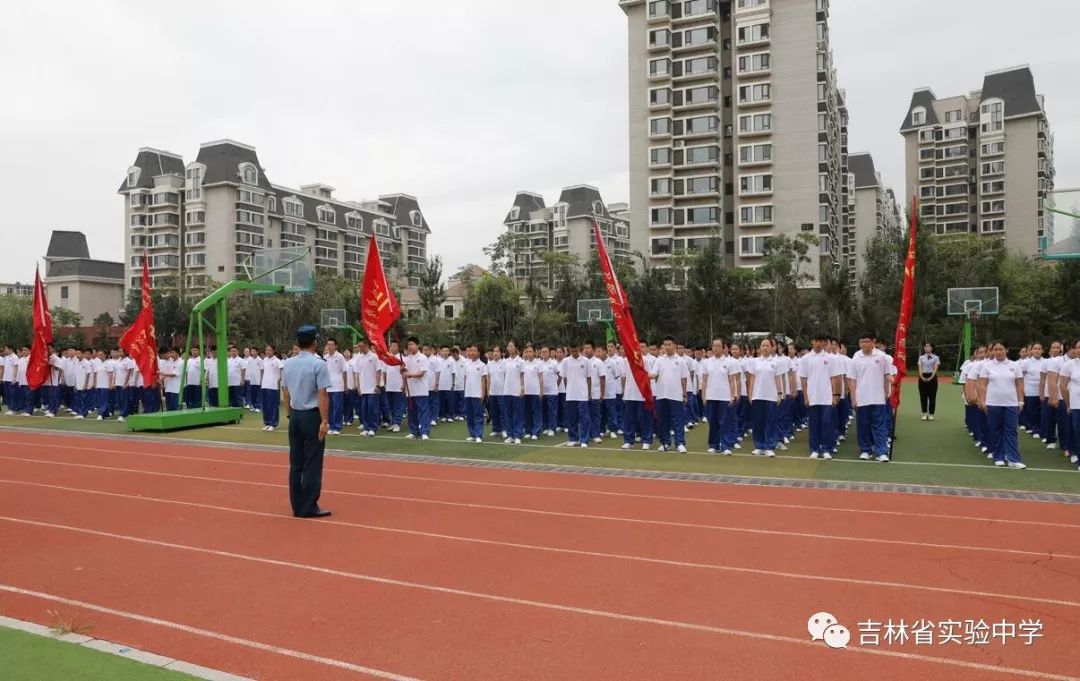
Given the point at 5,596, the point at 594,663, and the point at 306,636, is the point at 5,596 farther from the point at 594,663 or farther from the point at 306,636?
the point at 594,663

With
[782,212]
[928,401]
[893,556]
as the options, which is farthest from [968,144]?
[893,556]

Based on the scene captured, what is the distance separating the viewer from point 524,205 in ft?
297

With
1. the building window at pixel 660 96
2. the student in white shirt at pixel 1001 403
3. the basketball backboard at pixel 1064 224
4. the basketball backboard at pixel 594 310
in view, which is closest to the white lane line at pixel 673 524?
the student in white shirt at pixel 1001 403

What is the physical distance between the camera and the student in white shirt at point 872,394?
34.7ft

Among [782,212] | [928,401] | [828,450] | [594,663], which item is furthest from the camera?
[782,212]

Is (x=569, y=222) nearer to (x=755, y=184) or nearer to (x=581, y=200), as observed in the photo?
(x=581, y=200)

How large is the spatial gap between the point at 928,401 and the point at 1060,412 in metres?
5.13

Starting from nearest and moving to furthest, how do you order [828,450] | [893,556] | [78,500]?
[893,556], [78,500], [828,450]

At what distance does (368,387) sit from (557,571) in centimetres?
989

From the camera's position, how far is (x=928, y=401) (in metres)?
16.1

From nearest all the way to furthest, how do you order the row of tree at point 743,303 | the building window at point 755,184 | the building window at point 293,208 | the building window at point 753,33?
the row of tree at point 743,303 < the building window at point 753,33 < the building window at point 755,184 < the building window at point 293,208

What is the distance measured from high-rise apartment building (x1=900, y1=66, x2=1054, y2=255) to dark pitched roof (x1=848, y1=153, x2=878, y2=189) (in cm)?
409

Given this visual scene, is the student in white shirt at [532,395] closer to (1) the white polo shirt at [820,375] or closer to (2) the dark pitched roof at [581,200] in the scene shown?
(1) the white polo shirt at [820,375]

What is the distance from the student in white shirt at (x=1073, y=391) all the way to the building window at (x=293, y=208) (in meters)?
70.3
